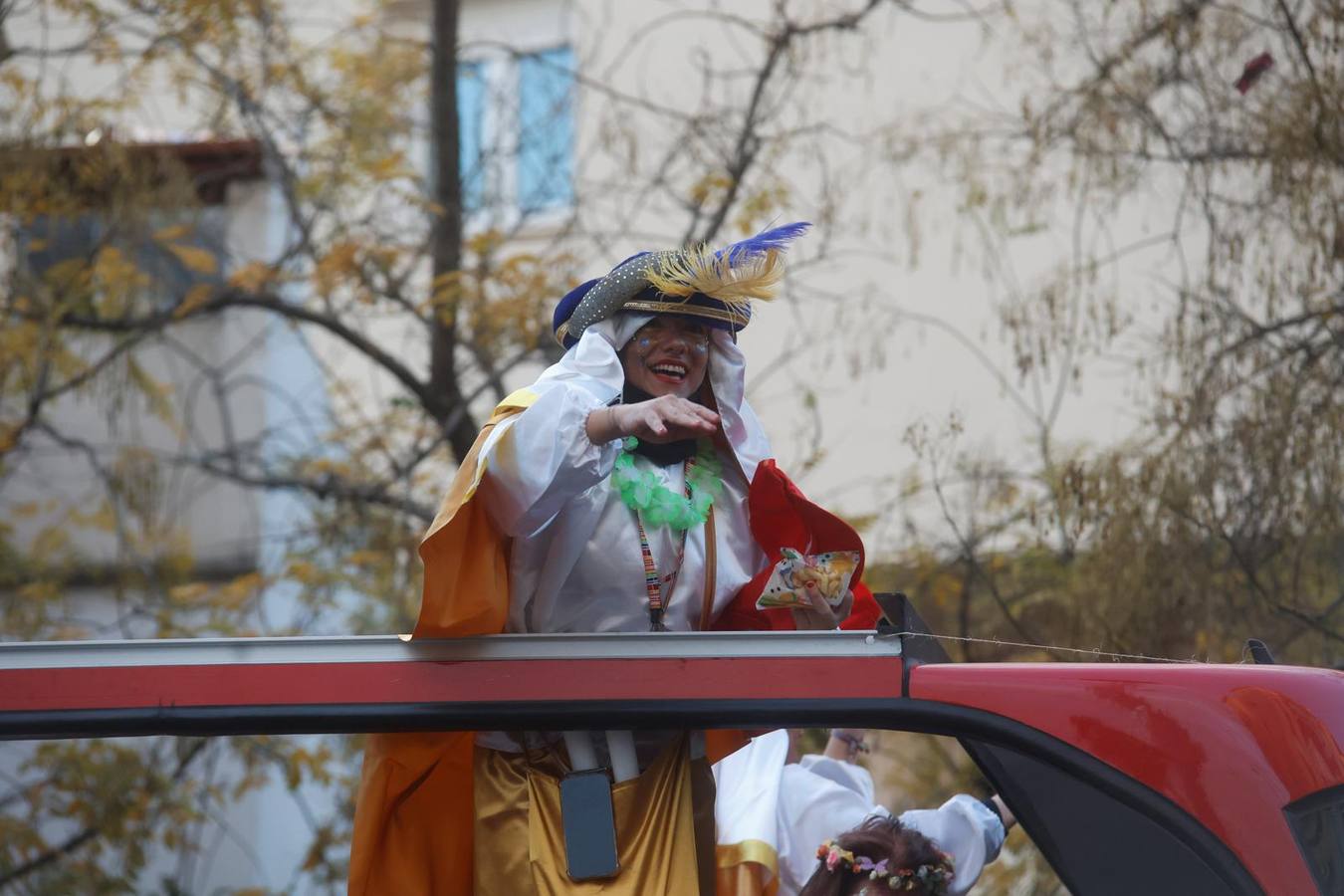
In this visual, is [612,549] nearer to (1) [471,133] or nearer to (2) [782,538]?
(2) [782,538]

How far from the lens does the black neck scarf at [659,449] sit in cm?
332

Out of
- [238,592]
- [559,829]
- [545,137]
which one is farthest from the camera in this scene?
[545,137]

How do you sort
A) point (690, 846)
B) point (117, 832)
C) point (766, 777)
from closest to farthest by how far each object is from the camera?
1. point (690, 846)
2. point (766, 777)
3. point (117, 832)

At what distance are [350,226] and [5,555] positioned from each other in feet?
8.10

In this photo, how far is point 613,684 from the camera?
2.78 metres

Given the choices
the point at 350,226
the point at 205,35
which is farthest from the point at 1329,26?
the point at 205,35

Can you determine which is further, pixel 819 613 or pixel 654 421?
pixel 819 613

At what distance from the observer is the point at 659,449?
3.33 metres

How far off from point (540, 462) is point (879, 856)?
117cm

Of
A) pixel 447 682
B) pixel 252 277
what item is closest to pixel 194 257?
pixel 252 277

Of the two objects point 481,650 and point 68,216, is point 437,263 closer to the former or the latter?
point 68,216

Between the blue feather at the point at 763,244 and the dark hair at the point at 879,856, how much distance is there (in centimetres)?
122

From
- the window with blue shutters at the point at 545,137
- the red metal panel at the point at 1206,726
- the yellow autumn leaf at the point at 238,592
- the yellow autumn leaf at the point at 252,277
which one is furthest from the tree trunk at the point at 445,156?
the red metal panel at the point at 1206,726

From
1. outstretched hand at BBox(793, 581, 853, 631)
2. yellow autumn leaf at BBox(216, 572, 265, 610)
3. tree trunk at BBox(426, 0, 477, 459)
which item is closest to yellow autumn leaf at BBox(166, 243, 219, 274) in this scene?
tree trunk at BBox(426, 0, 477, 459)
